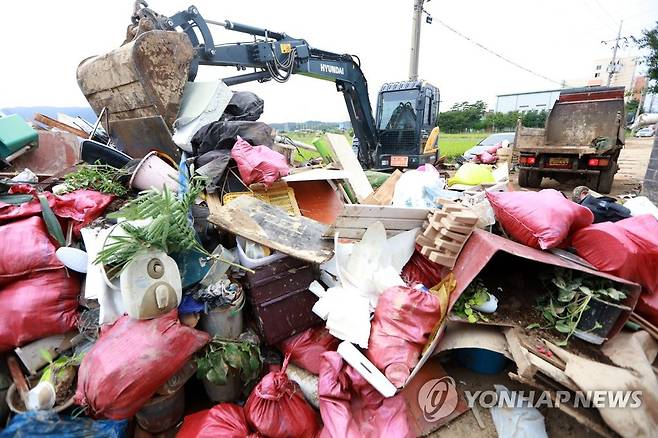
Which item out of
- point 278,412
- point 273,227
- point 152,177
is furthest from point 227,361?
point 152,177

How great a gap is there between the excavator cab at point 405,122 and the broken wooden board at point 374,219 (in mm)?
4785

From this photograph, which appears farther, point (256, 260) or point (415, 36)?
point (415, 36)

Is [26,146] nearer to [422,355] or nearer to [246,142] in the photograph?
[246,142]

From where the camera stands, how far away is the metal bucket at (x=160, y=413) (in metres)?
1.58

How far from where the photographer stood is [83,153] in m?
2.91

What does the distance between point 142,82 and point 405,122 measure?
17.1 ft

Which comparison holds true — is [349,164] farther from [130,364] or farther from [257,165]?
[130,364]

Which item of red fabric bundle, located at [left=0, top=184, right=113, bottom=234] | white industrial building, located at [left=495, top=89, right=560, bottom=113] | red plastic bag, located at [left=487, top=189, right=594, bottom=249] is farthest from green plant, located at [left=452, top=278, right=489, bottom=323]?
white industrial building, located at [left=495, top=89, right=560, bottom=113]

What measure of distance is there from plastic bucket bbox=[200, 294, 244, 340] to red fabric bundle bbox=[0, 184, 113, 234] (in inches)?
43.7

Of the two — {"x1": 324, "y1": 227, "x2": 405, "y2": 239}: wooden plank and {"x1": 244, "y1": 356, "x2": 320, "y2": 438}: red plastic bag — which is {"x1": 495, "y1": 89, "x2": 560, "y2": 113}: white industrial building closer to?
{"x1": 324, "y1": 227, "x2": 405, "y2": 239}: wooden plank

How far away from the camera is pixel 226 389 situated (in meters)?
1.76

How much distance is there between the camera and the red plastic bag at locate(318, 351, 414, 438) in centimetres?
151

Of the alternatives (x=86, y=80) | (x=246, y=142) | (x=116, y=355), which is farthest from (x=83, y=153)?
(x=116, y=355)

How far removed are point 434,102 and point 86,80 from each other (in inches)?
262
